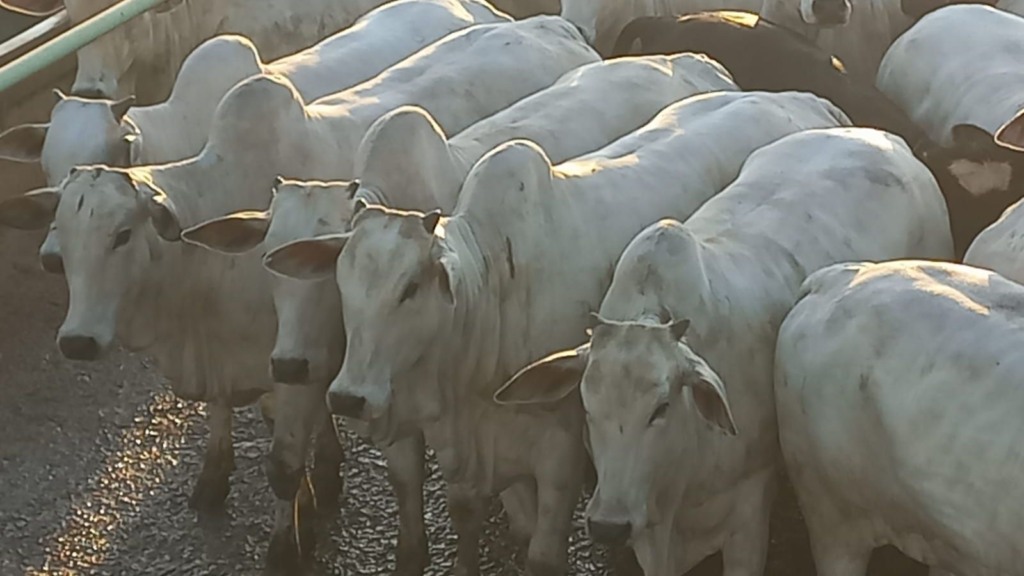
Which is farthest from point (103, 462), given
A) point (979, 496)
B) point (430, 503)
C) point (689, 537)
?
point (979, 496)

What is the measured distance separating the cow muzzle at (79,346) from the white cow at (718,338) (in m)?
1.19

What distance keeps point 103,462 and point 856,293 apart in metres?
2.73

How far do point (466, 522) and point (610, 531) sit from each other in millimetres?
934

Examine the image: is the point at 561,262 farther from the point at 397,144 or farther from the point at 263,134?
the point at 263,134

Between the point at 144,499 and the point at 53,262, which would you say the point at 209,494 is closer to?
the point at 144,499

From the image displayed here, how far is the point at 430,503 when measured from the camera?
4.84 metres

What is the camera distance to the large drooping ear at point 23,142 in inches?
186

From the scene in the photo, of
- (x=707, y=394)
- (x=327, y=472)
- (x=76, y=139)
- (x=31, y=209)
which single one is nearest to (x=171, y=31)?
(x=76, y=139)

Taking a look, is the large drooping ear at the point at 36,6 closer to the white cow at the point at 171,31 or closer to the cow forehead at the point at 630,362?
the white cow at the point at 171,31

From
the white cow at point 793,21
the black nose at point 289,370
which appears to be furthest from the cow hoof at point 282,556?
the white cow at point 793,21

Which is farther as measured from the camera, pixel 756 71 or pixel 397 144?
pixel 756 71

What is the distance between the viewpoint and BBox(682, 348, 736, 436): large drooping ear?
10.5ft

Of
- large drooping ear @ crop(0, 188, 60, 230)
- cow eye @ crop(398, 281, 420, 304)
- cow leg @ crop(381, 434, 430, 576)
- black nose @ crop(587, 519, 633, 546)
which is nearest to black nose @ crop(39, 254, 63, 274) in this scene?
large drooping ear @ crop(0, 188, 60, 230)

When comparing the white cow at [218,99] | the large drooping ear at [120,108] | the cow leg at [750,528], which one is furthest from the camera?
the large drooping ear at [120,108]
